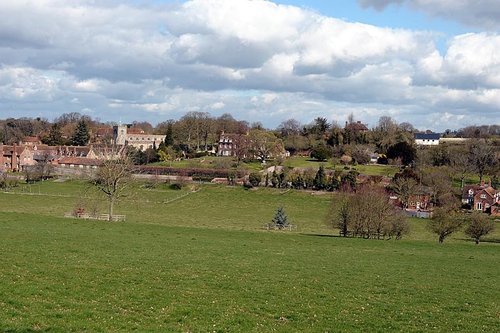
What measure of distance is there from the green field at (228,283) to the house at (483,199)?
5197 centimetres

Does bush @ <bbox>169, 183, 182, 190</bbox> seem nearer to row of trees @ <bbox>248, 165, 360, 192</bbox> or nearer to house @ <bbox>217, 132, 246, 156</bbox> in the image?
row of trees @ <bbox>248, 165, 360, 192</bbox>

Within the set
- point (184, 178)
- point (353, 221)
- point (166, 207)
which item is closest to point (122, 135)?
point (184, 178)

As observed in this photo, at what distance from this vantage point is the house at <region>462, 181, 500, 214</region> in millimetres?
84562

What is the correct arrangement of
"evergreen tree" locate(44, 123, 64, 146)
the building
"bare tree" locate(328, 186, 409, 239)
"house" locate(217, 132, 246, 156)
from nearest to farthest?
"bare tree" locate(328, 186, 409, 239), "house" locate(217, 132, 246, 156), "evergreen tree" locate(44, 123, 64, 146), the building

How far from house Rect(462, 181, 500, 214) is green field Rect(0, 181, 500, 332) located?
2046 inches

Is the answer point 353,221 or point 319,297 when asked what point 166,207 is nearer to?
point 353,221

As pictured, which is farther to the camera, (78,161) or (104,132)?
(104,132)

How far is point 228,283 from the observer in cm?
1783

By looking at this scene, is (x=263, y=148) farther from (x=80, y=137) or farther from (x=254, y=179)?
(x=80, y=137)

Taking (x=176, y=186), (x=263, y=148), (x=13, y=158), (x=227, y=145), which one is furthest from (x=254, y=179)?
(x=13, y=158)

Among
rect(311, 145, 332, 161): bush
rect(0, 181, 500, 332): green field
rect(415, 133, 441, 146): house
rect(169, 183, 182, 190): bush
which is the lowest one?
rect(169, 183, 182, 190): bush

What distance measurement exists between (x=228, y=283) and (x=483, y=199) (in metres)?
78.6

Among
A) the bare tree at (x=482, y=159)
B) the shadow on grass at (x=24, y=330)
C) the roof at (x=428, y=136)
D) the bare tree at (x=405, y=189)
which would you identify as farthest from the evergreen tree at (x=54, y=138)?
the shadow on grass at (x=24, y=330)

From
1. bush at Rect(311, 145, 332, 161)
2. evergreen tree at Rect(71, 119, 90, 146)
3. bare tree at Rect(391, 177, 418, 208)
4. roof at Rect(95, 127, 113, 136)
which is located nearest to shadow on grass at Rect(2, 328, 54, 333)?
bare tree at Rect(391, 177, 418, 208)
